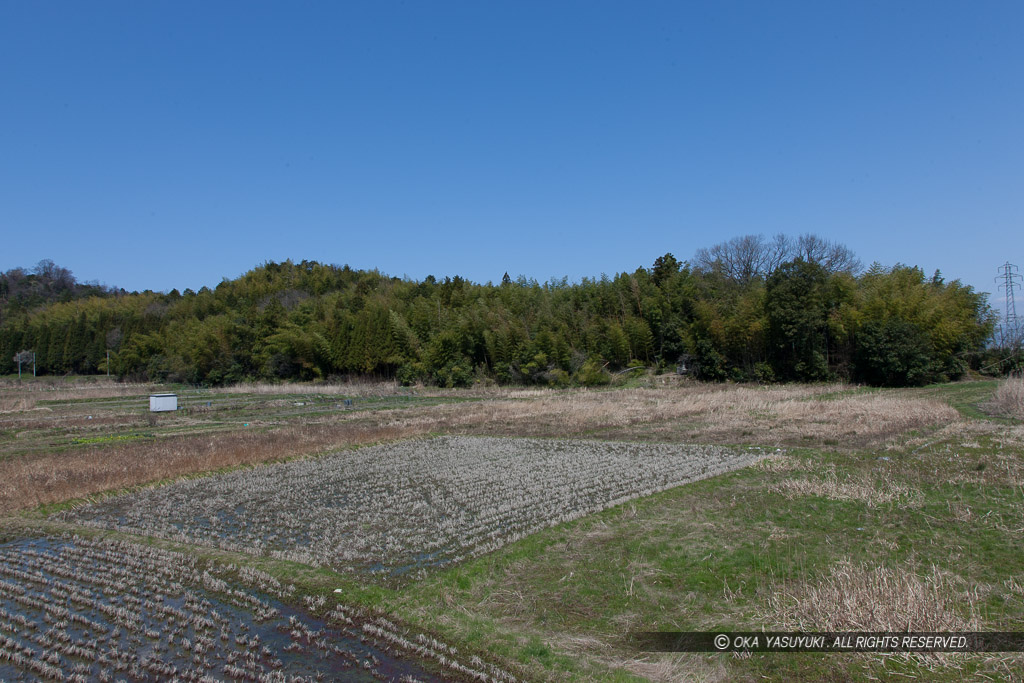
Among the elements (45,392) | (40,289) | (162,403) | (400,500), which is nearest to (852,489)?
(400,500)

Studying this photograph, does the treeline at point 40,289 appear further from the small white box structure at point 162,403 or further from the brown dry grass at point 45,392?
the small white box structure at point 162,403

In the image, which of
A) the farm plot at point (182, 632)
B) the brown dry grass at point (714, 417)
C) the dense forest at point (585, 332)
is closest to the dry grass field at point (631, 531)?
the farm plot at point (182, 632)

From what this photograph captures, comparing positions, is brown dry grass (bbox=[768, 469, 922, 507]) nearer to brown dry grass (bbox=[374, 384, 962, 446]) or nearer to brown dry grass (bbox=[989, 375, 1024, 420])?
brown dry grass (bbox=[374, 384, 962, 446])

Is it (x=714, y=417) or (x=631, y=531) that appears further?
(x=714, y=417)

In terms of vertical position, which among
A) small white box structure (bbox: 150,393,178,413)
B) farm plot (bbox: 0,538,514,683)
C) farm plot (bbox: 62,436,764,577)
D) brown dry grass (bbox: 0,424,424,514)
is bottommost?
farm plot (bbox: 0,538,514,683)

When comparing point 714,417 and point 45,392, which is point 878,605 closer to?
point 714,417

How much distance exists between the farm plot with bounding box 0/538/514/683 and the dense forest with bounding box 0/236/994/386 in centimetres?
3123

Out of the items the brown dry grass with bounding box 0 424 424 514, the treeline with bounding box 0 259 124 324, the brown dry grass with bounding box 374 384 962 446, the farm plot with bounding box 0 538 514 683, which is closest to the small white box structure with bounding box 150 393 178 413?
the brown dry grass with bounding box 0 424 424 514

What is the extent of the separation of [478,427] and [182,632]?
54.1ft

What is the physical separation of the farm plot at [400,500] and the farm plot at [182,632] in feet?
3.53

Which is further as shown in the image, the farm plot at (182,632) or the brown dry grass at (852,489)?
the brown dry grass at (852,489)

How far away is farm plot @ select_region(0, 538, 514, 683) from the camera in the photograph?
4812 millimetres

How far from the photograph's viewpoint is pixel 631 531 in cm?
795

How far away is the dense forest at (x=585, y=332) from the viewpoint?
32.2 metres
